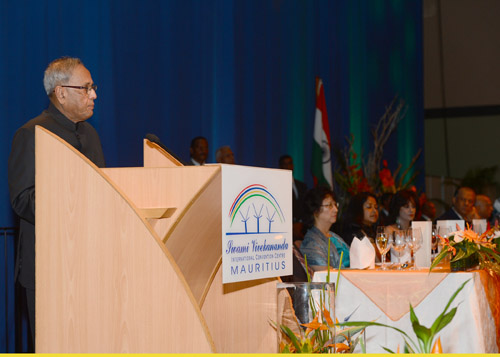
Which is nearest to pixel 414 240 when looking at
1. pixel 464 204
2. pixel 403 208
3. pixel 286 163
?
pixel 403 208

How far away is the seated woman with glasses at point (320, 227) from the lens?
13.4 ft

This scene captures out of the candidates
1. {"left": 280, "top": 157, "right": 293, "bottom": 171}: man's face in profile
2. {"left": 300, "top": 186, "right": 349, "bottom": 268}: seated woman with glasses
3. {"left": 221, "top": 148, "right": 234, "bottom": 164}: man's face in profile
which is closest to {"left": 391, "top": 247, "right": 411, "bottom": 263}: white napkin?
{"left": 300, "top": 186, "right": 349, "bottom": 268}: seated woman with glasses

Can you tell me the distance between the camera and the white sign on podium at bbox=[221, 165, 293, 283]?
71.2 inches

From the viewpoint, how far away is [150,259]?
5.38ft

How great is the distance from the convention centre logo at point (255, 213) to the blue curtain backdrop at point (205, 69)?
2776mm

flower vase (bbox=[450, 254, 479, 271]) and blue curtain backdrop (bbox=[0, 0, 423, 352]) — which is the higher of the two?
blue curtain backdrop (bbox=[0, 0, 423, 352])

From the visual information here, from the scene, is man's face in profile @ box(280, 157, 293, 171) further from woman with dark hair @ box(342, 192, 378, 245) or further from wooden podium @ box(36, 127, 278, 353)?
wooden podium @ box(36, 127, 278, 353)

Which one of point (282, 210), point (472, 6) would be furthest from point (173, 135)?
point (472, 6)

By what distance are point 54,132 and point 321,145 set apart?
685 cm

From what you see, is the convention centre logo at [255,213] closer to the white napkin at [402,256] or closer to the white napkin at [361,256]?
the white napkin at [361,256]

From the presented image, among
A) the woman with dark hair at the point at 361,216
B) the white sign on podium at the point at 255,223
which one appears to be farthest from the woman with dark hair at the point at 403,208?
the white sign on podium at the point at 255,223

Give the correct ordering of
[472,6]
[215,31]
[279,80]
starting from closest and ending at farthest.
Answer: [215,31] → [279,80] → [472,6]

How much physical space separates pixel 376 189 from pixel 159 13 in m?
4.45

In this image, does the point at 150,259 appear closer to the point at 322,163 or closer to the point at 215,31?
the point at 215,31
